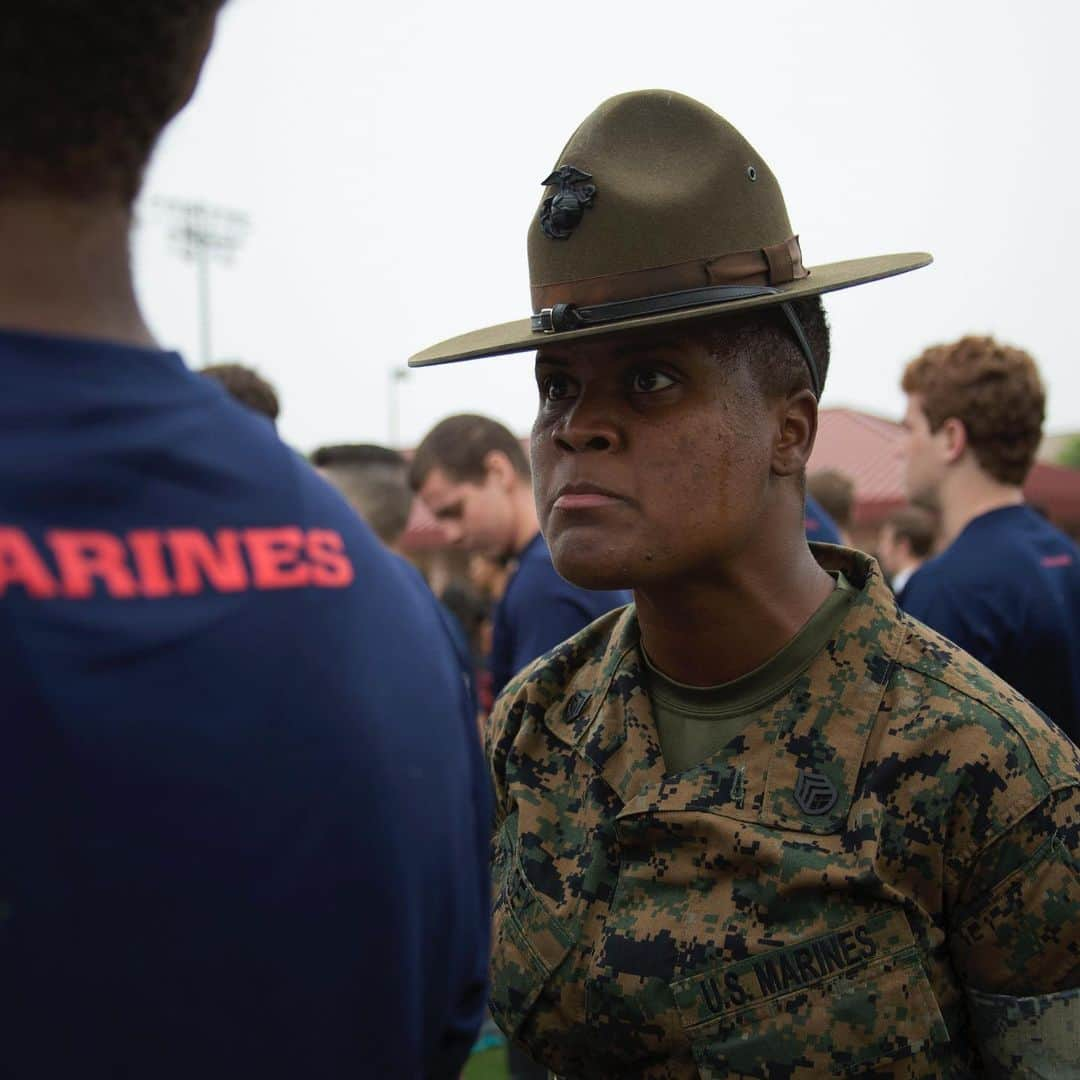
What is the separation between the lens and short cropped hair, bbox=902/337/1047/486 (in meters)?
4.07

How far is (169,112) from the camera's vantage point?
3.65ft

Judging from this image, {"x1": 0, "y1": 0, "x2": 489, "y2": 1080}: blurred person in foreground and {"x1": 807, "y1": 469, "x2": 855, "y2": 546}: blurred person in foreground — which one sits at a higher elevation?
{"x1": 0, "y1": 0, "x2": 489, "y2": 1080}: blurred person in foreground

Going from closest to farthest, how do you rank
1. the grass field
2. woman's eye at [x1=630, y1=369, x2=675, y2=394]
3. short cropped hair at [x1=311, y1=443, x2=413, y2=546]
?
1. woman's eye at [x1=630, y1=369, x2=675, y2=394]
2. short cropped hair at [x1=311, y1=443, x2=413, y2=546]
3. the grass field

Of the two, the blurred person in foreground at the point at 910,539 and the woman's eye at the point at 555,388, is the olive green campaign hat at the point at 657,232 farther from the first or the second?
the blurred person in foreground at the point at 910,539

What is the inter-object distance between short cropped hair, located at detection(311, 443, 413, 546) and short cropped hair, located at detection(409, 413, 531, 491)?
0.14 metres

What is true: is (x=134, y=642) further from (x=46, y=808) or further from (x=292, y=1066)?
(x=292, y=1066)

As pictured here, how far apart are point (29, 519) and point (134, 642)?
0.42ft

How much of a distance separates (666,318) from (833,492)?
17.7 feet

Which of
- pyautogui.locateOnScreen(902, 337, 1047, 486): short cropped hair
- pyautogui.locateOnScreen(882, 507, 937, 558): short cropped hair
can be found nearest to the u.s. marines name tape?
pyautogui.locateOnScreen(902, 337, 1047, 486): short cropped hair

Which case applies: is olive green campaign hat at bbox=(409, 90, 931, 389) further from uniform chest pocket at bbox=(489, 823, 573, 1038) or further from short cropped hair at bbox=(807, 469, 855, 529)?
short cropped hair at bbox=(807, 469, 855, 529)

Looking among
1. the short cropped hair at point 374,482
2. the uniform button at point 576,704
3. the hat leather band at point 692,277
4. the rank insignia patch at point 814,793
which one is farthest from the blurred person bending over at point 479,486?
the rank insignia patch at point 814,793

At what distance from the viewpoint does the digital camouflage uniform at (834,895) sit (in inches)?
72.8

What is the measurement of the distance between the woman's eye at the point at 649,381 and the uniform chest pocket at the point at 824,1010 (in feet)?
3.06

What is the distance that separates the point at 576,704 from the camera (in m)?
2.46
